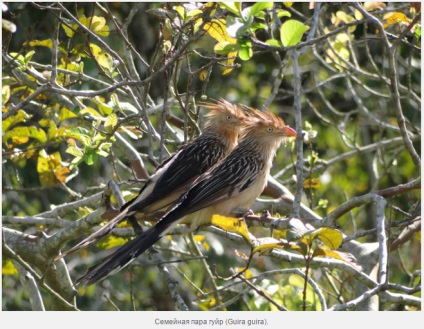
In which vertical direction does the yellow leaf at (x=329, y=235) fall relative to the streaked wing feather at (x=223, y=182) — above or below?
above

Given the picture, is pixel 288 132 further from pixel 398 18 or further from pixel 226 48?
pixel 226 48

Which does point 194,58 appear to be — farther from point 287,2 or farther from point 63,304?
point 63,304

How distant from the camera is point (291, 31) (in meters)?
3.90

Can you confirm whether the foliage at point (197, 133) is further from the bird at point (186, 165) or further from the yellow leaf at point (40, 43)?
the bird at point (186, 165)

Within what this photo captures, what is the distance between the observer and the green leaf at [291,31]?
388 centimetres

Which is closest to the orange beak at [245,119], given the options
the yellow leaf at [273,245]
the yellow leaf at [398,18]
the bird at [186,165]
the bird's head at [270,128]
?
the bird at [186,165]

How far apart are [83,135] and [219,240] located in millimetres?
4216

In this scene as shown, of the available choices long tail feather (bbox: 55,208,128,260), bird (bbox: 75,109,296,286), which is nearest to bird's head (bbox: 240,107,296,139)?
bird (bbox: 75,109,296,286)

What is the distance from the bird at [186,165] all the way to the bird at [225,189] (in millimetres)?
98

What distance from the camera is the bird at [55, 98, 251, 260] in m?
4.91

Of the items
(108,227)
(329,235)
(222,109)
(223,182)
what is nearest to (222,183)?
(223,182)

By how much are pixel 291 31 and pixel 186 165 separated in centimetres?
182

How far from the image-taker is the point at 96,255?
27.7ft

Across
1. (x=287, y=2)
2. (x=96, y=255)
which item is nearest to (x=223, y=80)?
(x=96, y=255)
